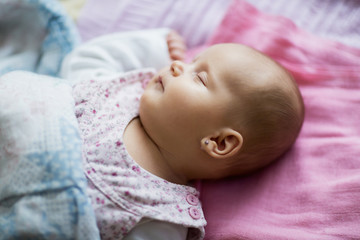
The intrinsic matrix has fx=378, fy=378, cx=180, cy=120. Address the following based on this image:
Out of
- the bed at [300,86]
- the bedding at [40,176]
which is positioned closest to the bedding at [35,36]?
the bed at [300,86]

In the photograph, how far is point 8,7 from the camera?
1190mm

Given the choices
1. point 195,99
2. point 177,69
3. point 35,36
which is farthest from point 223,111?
point 35,36

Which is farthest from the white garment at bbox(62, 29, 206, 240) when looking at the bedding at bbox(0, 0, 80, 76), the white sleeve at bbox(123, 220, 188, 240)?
the bedding at bbox(0, 0, 80, 76)

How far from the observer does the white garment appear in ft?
2.89

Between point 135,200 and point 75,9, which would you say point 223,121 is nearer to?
point 135,200

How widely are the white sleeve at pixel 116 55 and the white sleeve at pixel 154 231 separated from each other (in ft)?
1.62

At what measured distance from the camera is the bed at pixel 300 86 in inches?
38.5

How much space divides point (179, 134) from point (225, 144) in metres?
0.12

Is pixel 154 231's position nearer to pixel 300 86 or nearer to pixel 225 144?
pixel 225 144

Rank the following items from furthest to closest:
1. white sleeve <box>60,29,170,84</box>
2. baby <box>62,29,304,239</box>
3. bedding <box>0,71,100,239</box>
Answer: white sleeve <box>60,29,170,84</box>
baby <box>62,29,304,239</box>
bedding <box>0,71,100,239</box>

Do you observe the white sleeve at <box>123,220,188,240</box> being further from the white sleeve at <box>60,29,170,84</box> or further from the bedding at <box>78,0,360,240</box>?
the white sleeve at <box>60,29,170,84</box>

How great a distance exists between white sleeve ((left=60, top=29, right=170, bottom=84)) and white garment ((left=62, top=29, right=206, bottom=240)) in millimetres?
20

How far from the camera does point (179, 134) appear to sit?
97 cm

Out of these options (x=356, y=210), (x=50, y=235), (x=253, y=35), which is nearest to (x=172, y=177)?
(x=50, y=235)
